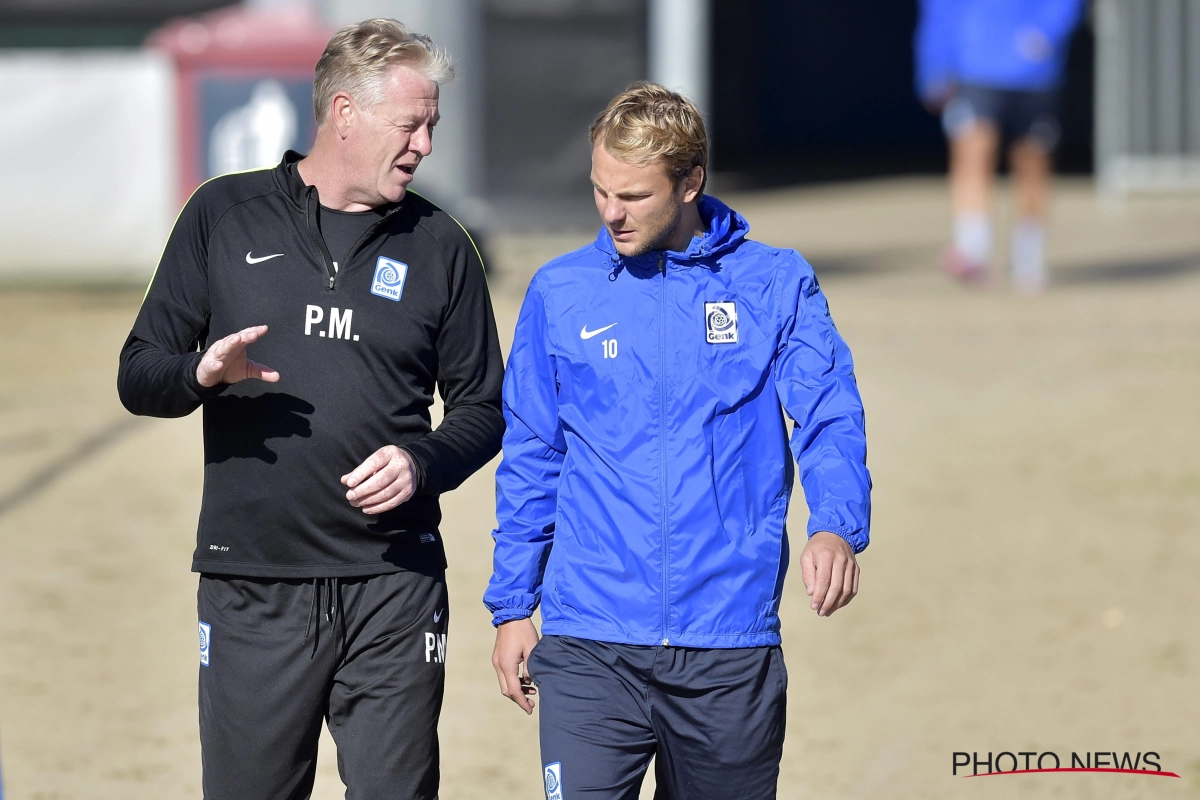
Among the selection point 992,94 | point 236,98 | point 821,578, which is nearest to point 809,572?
point 821,578

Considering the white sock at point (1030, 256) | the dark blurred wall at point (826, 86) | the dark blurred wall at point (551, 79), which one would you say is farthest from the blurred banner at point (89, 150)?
the dark blurred wall at point (826, 86)

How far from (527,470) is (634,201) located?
0.53 m

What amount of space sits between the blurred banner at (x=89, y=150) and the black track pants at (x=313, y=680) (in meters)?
8.74

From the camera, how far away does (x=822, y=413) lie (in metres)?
2.92

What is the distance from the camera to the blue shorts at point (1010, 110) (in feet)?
37.7

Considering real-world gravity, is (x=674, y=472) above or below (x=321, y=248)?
below

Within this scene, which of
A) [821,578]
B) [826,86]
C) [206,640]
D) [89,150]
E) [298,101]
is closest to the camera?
[821,578]

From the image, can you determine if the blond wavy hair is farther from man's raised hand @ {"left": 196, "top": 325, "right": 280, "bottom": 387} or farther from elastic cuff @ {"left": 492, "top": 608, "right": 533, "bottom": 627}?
elastic cuff @ {"left": 492, "top": 608, "right": 533, "bottom": 627}

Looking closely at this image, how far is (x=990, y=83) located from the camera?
11430 millimetres

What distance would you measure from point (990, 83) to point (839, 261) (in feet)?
7.32

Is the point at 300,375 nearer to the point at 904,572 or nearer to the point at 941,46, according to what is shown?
the point at 904,572

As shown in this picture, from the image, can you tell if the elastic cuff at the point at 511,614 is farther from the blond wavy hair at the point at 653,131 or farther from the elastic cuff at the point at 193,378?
the blond wavy hair at the point at 653,131

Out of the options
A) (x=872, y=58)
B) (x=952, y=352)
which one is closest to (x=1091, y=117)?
(x=872, y=58)

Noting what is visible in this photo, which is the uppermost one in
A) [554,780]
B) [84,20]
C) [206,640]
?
[84,20]
